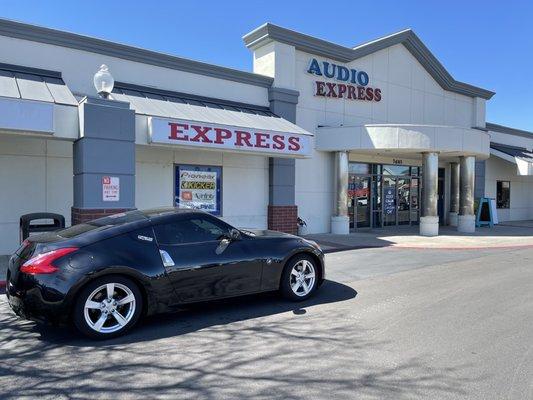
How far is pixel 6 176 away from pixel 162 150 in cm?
382

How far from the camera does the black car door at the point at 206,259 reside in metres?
5.24

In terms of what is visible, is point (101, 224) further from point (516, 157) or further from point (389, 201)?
point (516, 157)

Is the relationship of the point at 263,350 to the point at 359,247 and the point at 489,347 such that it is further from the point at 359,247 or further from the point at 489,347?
the point at 359,247

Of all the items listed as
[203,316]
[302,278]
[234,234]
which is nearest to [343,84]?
[302,278]

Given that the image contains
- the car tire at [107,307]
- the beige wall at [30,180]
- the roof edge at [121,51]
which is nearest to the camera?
the car tire at [107,307]

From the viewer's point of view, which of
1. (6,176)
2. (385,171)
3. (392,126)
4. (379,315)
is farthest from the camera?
(385,171)

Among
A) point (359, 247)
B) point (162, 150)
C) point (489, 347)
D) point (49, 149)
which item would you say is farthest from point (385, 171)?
point (489, 347)

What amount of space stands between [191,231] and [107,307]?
1349 mm

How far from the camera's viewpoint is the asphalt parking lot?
11.8 ft

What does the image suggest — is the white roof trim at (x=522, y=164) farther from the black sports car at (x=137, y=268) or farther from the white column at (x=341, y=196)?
the black sports car at (x=137, y=268)

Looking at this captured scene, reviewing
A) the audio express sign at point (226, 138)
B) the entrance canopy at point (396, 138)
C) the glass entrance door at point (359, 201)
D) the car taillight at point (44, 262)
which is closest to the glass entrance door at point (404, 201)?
the glass entrance door at point (359, 201)

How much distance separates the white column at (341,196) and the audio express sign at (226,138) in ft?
9.92

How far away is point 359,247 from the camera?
40.2 ft

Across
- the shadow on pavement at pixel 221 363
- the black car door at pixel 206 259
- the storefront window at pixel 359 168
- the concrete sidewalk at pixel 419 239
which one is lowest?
the shadow on pavement at pixel 221 363
